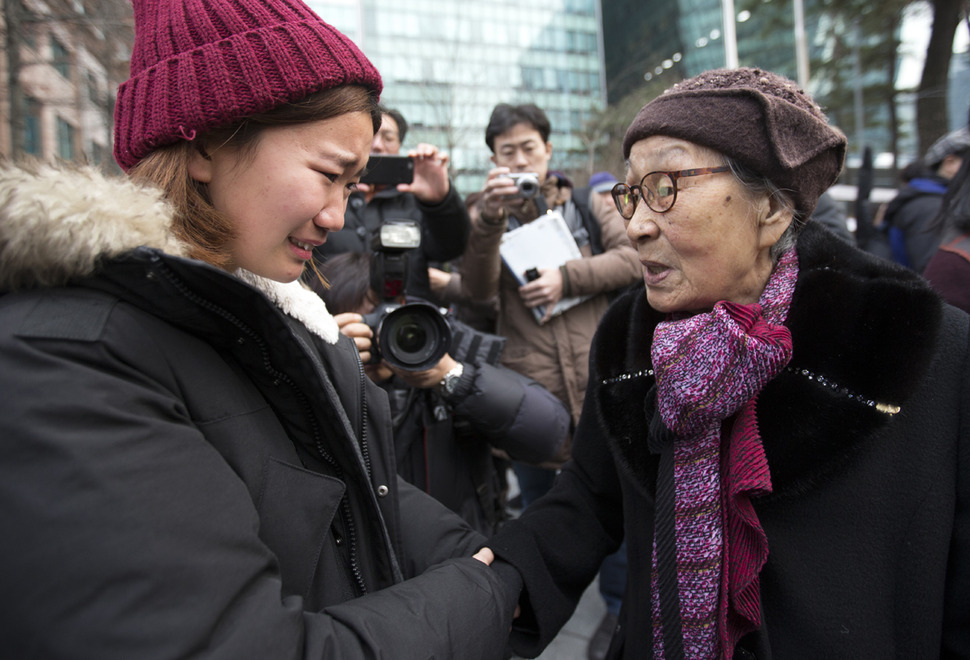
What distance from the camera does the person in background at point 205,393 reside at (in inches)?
27.1

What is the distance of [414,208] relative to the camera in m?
2.99

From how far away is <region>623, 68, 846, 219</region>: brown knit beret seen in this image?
1.17 m

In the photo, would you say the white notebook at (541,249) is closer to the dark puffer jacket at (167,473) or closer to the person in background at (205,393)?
the person in background at (205,393)

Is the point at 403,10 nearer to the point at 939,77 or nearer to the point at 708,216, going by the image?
the point at 939,77

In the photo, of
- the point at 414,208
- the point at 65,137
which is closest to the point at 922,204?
the point at 414,208

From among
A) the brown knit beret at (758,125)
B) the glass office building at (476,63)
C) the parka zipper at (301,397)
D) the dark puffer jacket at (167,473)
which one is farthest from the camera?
the glass office building at (476,63)

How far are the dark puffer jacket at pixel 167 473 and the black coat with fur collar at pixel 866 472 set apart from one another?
1.90ft

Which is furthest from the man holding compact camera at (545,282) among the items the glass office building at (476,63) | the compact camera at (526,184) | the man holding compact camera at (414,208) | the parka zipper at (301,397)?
the glass office building at (476,63)

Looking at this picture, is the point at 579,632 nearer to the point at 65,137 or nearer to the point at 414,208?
the point at 414,208

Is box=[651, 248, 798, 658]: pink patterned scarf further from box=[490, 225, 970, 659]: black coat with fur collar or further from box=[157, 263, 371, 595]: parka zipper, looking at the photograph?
box=[157, 263, 371, 595]: parka zipper

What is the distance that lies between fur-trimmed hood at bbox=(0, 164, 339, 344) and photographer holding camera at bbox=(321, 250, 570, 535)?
3.07 feet

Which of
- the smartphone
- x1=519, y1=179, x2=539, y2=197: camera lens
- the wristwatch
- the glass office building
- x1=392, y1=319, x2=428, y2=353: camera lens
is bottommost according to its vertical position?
the wristwatch

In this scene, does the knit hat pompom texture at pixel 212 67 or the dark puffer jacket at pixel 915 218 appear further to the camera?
the dark puffer jacket at pixel 915 218

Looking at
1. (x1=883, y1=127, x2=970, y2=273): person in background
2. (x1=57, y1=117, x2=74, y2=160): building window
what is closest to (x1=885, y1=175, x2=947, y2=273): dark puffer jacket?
(x1=883, y1=127, x2=970, y2=273): person in background
